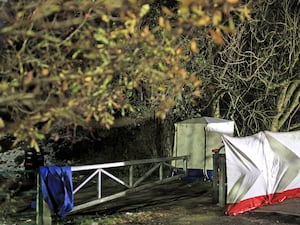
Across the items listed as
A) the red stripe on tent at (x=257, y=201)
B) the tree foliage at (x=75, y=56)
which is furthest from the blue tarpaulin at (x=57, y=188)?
the tree foliage at (x=75, y=56)

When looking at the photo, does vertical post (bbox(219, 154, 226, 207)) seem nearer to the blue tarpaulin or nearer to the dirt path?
the dirt path

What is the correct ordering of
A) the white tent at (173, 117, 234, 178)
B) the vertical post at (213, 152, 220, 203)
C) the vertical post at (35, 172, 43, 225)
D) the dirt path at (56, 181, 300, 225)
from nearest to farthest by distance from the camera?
the vertical post at (35, 172, 43, 225), the dirt path at (56, 181, 300, 225), the vertical post at (213, 152, 220, 203), the white tent at (173, 117, 234, 178)

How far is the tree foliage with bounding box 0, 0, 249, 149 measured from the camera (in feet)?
13.4

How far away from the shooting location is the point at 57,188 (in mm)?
9500

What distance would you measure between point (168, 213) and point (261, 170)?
2282 millimetres

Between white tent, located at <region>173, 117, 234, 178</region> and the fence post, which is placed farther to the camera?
white tent, located at <region>173, 117, 234, 178</region>

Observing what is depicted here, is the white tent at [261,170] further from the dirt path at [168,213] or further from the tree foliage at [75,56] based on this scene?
the tree foliage at [75,56]

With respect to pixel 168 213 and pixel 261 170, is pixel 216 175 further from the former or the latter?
pixel 168 213

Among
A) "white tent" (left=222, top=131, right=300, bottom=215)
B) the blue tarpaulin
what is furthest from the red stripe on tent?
the blue tarpaulin

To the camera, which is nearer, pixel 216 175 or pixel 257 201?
pixel 257 201

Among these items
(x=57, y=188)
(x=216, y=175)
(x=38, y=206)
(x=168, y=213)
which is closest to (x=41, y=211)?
(x=38, y=206)

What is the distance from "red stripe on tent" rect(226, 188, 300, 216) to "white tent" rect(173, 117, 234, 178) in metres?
4.38

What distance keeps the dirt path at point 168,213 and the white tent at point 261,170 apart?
45cm

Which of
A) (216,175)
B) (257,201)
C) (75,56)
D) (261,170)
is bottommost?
(257,201)
